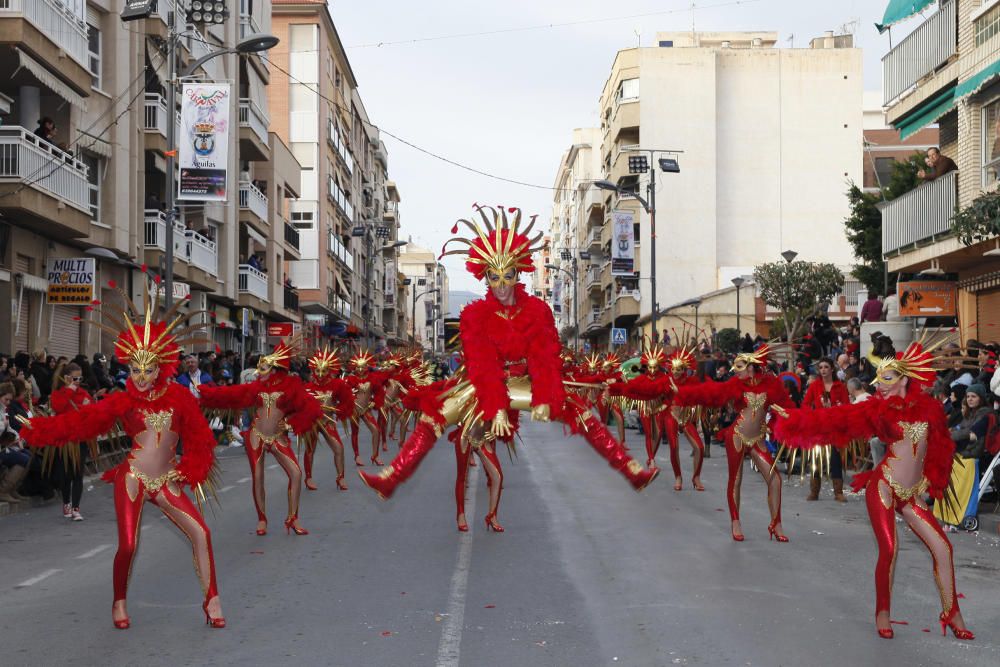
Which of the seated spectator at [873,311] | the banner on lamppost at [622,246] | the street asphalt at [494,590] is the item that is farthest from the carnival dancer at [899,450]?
the banner on lamppost at [622,246]

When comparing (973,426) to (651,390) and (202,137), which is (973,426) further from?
(202,137)

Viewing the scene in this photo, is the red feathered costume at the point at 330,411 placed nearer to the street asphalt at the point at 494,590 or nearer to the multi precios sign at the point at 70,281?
the street asphalt at the point at 494,590

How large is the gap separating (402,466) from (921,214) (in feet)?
60.1

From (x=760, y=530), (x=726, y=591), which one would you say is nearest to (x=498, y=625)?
(x=726, y=591)

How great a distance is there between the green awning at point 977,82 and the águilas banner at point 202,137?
50.3ft

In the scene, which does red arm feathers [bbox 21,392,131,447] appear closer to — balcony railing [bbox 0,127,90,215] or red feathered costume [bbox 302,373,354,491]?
red feathered costume [bbox 302,373,354,491]

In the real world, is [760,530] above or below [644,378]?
below

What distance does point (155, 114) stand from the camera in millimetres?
30281

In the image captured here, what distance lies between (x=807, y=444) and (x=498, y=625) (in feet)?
7.83

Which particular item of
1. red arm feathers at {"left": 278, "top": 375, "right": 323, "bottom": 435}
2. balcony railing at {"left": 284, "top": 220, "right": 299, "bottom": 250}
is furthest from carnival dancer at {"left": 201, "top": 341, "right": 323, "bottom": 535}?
balcony railing at {"left": 284, "top": 220, "right": 299, "bottom": 250}

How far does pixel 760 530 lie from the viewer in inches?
488

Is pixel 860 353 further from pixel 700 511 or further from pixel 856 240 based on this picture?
pixel 856 240

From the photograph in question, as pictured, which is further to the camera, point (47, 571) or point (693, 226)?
point (693, 226)

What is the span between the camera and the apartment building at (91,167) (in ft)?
70.9
